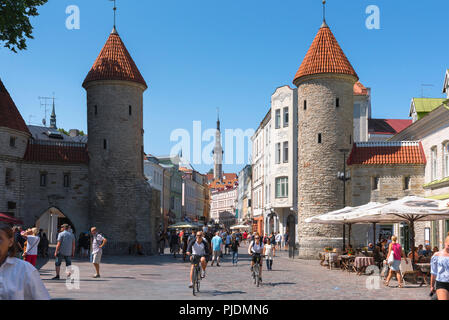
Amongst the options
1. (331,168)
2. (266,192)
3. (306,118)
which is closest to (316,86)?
(306,118)

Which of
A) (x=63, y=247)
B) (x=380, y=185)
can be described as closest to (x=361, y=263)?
(x=63, y=247)

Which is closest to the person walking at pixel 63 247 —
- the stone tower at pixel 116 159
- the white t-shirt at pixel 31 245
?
the white t-shirt at pixel 31 245

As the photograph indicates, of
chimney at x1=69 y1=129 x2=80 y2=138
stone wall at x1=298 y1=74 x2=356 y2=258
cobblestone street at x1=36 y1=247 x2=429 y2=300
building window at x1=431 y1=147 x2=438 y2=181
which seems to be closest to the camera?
cobblestone street at x1=36 y1=247 x2=429 y2=300

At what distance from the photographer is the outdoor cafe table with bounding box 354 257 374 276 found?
22.4 metres

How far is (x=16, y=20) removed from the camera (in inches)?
1003

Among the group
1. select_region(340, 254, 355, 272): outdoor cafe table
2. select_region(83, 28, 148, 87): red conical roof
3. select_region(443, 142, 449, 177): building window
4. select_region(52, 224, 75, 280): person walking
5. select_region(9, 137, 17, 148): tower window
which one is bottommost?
select_region(340, 254, 355, 272): outdoor cafe table

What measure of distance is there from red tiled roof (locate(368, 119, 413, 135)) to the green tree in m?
36.5

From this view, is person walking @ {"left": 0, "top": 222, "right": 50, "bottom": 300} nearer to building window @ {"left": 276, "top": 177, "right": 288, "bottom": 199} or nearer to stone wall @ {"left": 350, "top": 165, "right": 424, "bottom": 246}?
stone wall @ {"left": 350, "top": 165, "right": 424, "bottom": 246}

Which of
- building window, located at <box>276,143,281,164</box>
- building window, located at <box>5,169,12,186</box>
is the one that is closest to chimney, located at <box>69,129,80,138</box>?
building window, located at <box>276,143,281,164</box>

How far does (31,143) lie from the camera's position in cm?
3728

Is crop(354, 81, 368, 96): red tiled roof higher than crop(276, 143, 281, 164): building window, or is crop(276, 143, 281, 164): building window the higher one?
crop(354, 81, 368, 96): red tiled roof

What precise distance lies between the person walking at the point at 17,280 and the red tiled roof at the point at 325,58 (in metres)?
33.1

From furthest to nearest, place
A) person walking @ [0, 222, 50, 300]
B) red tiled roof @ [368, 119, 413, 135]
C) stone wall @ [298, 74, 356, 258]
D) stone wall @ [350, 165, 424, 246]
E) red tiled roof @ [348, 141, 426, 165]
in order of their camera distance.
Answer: red tiled roof @ [368, 119, 413, 135] < stone wall @ [298, 74, 356, 258] < red tiled roof @ [348, 141, 426, 165] < stone wall @ [350, 165, 424, 246] < person walking @ [0, 222, 50, 300]

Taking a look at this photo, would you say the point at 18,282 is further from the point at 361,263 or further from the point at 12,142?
the point at 12,142
